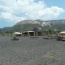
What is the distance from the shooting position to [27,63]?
1998 cm

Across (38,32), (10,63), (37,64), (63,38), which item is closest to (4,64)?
(10,63)

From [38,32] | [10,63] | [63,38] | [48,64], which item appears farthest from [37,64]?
[38,32]

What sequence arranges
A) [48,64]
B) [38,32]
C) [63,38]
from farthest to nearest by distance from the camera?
[38,32]
[63,38]
[48,64]

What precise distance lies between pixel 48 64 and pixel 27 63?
1.93m

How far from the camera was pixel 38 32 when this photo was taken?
12000 cm

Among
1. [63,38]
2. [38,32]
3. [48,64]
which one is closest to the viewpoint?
[48,64]

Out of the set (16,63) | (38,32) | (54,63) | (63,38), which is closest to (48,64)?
(54,63)

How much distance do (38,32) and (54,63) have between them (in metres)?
100

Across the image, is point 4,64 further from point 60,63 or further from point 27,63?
point 60,63

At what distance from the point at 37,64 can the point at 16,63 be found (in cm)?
189

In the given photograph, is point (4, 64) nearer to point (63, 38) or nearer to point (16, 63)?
point (16, 63)

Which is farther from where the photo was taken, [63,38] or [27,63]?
[63,38]

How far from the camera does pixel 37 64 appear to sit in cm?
1930

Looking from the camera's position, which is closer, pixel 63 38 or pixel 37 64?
pixel 37 64
